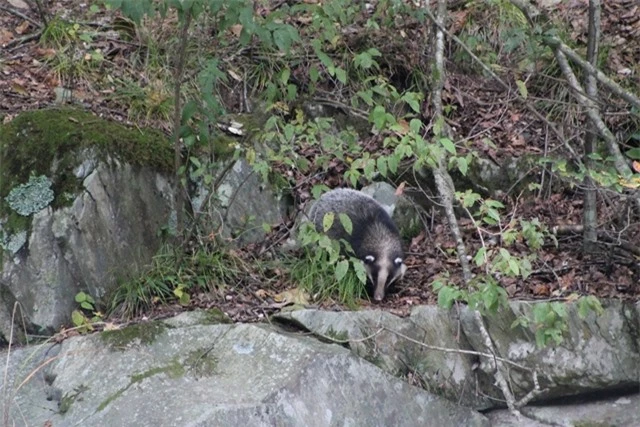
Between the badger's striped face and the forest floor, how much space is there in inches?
4.0

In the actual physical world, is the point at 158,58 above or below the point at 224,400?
above

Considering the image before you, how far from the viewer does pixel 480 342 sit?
6.54 metres

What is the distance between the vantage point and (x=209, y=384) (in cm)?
589

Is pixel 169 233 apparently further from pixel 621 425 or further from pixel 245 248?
pixel 621 425

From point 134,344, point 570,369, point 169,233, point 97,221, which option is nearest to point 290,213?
point 169,233

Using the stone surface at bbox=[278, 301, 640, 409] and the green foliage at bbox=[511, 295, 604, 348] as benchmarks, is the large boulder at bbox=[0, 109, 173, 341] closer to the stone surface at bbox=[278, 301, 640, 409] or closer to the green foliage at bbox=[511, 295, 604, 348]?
the stone surface at bbox=[278, 301, 640, 409]

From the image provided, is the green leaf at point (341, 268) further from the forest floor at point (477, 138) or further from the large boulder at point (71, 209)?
the large boulder at point (71, 209)

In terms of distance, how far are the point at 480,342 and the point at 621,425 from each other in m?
1.09

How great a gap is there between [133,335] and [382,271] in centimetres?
214

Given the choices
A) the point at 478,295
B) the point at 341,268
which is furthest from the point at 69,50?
the point at 478,295

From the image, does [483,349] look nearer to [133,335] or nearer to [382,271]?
[382,271]

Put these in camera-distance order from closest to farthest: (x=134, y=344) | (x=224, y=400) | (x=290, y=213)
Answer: (x=224, y=400)
(x=134, y=344)
(x=290, y=213)

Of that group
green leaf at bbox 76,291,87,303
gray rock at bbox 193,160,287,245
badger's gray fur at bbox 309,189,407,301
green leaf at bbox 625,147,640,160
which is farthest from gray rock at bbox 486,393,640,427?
green leaf at bbox 76,291,87,303

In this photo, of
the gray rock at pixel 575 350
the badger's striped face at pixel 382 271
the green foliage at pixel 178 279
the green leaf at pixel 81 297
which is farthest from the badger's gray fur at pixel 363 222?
the green leaf at pixel 81 297
